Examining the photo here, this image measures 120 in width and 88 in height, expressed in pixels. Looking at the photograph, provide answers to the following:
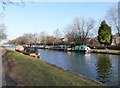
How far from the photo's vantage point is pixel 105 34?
80.1m

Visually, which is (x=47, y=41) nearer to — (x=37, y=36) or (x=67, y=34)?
(x=37, y=36)

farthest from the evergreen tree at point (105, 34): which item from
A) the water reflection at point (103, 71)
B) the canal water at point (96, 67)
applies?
the water reflection at point (103, 71)

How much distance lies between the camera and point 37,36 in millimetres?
180250

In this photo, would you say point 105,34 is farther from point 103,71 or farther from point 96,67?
point 103,71

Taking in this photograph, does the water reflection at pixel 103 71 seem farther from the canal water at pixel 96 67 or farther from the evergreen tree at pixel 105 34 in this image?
the evergreen tree at pixel 105 34

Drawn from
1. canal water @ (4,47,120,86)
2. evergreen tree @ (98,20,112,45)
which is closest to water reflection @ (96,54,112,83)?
canal water @ (4,47,120,86)

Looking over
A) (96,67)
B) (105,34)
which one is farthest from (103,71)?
(105,34)

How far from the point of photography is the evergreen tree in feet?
262

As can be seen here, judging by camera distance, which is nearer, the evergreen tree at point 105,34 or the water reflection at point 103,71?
the water reflection at point 103,71

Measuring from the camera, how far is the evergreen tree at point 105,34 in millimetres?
79787

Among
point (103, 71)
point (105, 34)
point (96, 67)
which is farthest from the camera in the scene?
point (105, 34)

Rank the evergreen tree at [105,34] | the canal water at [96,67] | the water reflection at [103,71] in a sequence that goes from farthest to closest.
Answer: the evergreen tree at [105,34] → the canal water at [96,67] → the water reflection at [103,71]

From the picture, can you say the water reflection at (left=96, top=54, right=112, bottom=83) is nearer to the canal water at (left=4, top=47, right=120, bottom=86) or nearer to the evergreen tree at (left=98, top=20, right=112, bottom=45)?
the canal water at (left=4, top=47, right=120, bottom=86)

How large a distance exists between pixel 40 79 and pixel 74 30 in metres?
97.3
